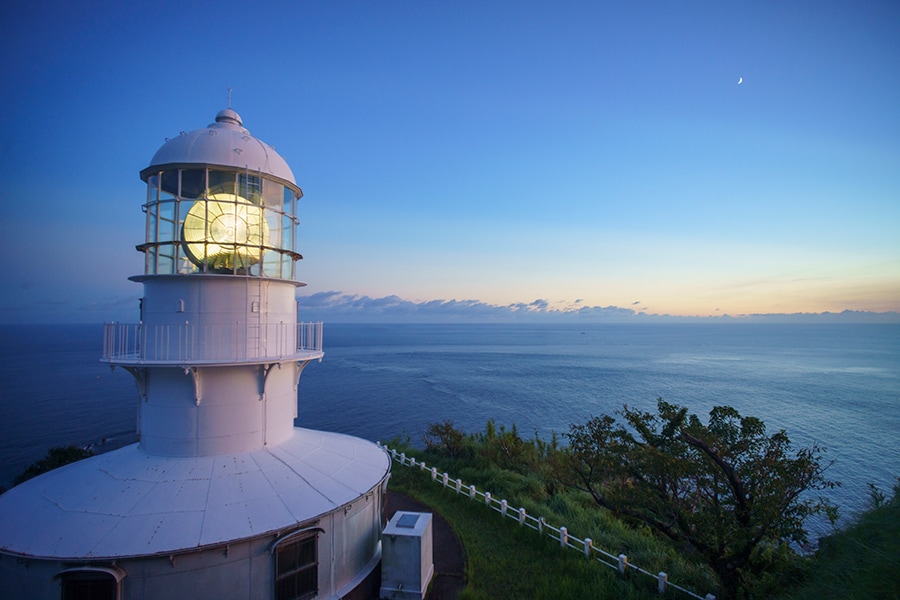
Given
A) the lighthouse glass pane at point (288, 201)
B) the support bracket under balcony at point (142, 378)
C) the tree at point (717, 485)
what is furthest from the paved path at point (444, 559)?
the lighthouse glass pane at point (288, 201)

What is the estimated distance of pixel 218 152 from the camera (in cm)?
815

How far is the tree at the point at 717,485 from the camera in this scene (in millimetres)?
7777

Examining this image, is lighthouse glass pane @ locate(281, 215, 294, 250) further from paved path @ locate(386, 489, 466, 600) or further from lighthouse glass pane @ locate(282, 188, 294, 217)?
paved path @ locate(386, 489, 466, 600)

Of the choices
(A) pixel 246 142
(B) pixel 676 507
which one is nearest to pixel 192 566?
(A) pixel 246 142

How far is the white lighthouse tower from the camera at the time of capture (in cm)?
634

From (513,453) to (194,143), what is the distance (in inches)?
675

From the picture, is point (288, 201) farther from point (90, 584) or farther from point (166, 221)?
point (90, 584)

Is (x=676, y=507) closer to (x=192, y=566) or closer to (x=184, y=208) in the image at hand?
(x=192, y=566)

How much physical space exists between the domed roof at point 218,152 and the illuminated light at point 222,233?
0.69 meters

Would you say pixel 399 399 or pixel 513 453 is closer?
pixel 513 453

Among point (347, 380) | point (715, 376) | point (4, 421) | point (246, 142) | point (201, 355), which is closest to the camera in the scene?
point (201, 355)

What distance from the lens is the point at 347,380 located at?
2365 inches

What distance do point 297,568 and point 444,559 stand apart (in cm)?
417

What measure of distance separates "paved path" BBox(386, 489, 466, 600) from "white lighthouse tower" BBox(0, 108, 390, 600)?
141cm
